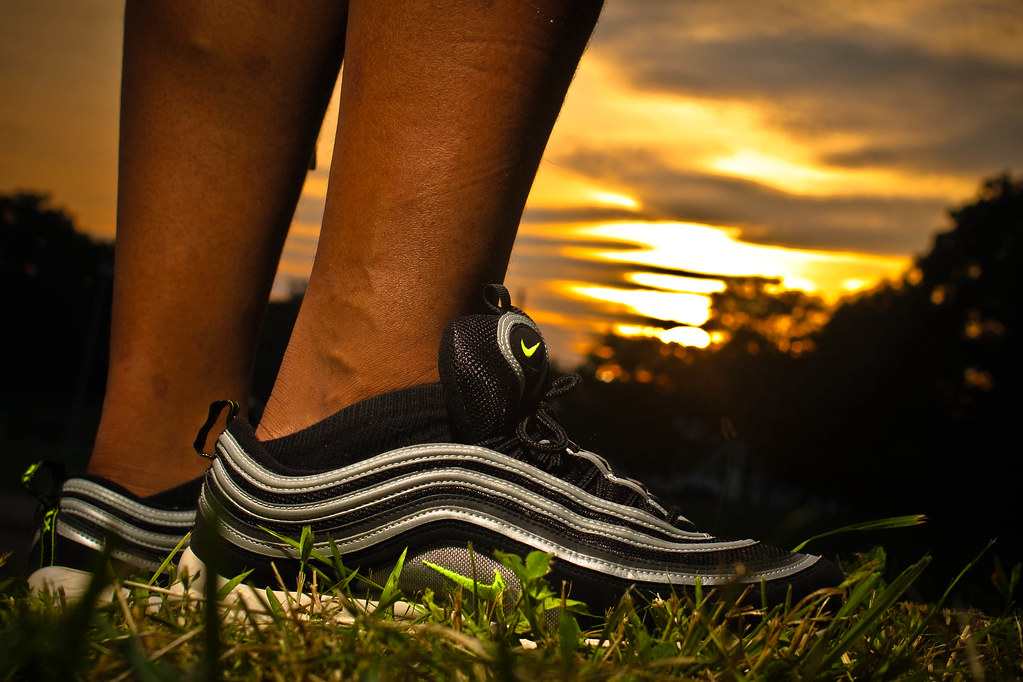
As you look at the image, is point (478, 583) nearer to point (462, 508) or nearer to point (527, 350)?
point (462, 508)

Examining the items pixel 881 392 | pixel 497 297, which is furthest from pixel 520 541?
pixel 881 392

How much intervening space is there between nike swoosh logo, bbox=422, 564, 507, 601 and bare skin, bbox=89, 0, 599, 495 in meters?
0.41

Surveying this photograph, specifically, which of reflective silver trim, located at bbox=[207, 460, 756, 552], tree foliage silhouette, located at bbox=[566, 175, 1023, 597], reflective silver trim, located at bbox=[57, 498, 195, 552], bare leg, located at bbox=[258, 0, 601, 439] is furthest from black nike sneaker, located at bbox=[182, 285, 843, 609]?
tree foliage silhouette, located at bbox=[566, 175, 1023, 597]

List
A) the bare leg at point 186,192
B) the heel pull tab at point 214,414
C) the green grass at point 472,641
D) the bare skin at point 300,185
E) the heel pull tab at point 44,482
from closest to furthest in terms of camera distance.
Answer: the green grass at point 472,641
the bare skin at point 300,185
the heel pull tab at point 214,414
the heel pull tab at point 44,482
the bare leg at point 186,192

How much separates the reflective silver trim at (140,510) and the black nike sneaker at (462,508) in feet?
0.68

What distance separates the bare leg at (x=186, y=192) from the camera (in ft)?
6.01

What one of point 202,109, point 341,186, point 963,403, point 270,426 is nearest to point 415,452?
point 270,426

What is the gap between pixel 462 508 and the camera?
143 centimetres

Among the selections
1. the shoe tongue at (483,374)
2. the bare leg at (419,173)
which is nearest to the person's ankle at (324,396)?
the bare leg at (419,173)

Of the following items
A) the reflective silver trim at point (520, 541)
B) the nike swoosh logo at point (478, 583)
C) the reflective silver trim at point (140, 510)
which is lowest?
the reflective silver trim at point (140, 510)

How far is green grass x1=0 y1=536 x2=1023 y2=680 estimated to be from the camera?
826 mm

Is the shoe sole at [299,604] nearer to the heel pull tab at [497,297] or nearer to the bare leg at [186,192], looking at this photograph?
the bare leg at [186,192]

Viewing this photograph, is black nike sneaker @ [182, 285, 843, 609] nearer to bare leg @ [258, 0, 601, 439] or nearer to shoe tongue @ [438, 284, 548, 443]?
shoe tongue @ [438, 284, 548, 443]

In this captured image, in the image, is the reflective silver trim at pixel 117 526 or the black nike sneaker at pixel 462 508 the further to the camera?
the reflective silver trim at pixel 117 526
